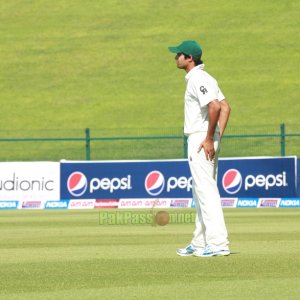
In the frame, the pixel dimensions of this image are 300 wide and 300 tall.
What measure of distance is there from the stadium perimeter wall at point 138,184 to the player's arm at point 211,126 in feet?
45.1

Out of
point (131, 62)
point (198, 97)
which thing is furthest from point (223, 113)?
point (131, 62)

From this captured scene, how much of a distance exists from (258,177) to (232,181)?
54 cm

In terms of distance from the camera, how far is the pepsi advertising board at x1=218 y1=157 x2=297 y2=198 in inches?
949

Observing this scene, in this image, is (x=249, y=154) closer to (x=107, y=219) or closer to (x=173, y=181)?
(x=173, y=181)

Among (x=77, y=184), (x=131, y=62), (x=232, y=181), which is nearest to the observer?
(x=232, y=181)

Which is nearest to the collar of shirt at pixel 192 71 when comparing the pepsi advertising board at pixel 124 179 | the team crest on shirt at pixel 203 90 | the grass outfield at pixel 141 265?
the team crest on shirt at pixel 203 90

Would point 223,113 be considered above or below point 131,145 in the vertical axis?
below

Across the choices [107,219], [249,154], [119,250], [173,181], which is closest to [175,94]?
[249,154]

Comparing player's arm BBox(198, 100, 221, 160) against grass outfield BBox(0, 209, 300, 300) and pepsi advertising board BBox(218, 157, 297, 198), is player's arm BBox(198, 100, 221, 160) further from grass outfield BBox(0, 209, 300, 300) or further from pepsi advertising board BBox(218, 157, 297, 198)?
pepsi advertising board BBox(218, 157, 297, 198)

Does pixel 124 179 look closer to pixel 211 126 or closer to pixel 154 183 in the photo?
pixel 154 183

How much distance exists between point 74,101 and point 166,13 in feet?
29.6

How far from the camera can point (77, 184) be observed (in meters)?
25.0

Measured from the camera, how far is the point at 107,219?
1941 cm

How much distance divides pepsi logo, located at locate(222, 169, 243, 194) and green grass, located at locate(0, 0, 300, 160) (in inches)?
629
